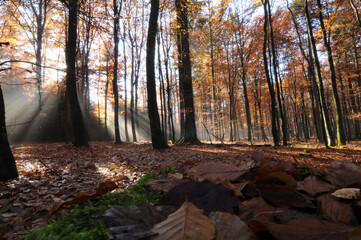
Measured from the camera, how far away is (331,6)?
1173cm

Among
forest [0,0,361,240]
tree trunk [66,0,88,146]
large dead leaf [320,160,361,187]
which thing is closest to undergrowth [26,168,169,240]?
forest [0,0,361,240]

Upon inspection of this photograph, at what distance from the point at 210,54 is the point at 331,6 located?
10666mm

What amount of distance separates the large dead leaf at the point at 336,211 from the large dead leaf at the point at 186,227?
38cm

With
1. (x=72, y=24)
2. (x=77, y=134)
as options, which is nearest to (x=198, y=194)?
(x=77, y=134)

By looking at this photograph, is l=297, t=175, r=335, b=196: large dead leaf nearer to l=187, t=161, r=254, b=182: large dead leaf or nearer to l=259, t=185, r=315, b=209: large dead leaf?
l=259, t=185, r=315, b=209: large dead leaf

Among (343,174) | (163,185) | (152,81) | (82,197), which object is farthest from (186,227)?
(152,81)

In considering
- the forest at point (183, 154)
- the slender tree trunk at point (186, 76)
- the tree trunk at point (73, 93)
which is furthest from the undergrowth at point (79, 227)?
the slender tree trunk at point (186, 76)

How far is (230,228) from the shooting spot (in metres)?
0.47

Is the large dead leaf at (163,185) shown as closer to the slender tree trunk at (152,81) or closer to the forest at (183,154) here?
the forest at (183,154)

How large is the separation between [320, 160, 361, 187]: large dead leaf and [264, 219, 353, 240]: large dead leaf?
24.5 inches

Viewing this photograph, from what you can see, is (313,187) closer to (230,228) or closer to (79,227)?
(230,228)

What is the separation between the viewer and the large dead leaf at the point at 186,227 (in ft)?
1.42

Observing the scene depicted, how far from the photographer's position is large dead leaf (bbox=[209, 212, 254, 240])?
438 mm

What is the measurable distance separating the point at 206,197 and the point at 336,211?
409mm
